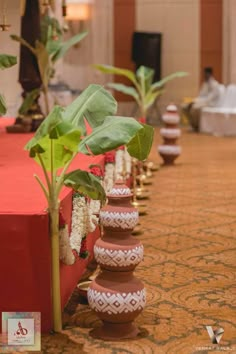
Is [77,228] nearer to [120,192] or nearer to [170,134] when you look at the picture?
[120,192]

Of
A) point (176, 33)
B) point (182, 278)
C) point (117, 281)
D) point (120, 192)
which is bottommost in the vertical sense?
point (182, 278)

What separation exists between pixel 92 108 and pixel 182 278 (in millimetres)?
1084

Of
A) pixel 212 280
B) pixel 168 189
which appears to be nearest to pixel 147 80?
pixel 168 189

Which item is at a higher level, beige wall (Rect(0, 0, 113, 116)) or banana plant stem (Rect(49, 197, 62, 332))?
beige wall (Rect(0, 0, 113, 116))

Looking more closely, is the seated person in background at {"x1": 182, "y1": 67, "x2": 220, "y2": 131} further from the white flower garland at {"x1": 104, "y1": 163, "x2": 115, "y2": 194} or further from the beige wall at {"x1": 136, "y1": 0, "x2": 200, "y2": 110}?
the white flower garland at {"x1": 104, "y1": 163, "x2": 115, "y2": 194}

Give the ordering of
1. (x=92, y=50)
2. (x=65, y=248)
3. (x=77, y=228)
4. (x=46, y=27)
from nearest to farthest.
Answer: (x=65, y=248)
(x=77, y=228)
(x=46, y=27)
(x=92, y=50)

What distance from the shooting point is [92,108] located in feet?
9.96

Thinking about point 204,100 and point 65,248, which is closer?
point 65,248

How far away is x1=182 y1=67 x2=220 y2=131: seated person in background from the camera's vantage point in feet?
39.5

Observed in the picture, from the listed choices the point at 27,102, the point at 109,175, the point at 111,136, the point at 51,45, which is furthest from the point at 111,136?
the point at 51,45

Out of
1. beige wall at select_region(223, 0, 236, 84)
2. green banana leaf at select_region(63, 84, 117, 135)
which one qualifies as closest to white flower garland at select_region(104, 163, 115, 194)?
green banana leaf at select_region(63, 84, 117, 135)

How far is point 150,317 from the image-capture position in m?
3.04

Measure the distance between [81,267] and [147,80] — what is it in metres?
4.89

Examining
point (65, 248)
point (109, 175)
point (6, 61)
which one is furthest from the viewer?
point (109, 175)
